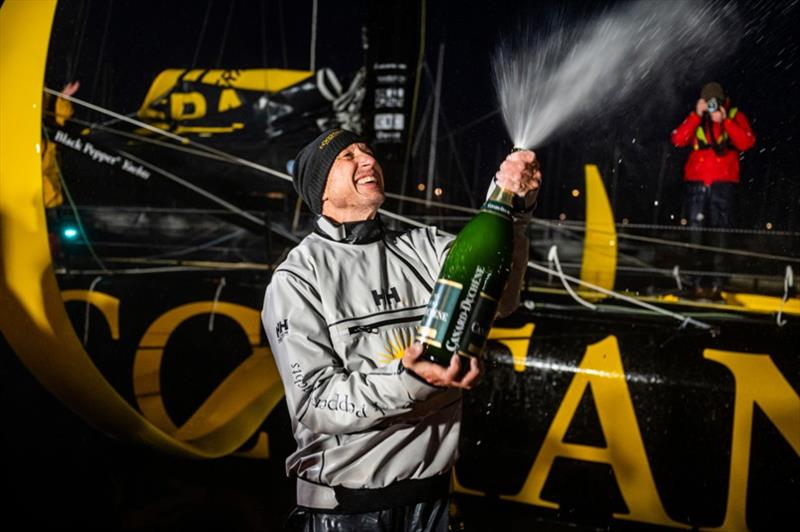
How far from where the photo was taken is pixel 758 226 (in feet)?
13.8

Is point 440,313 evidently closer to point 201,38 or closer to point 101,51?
point 101,51

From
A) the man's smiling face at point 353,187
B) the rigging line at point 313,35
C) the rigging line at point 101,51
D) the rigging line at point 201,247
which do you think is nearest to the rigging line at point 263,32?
the rigging line at point 313,35

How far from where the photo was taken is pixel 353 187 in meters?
1.68

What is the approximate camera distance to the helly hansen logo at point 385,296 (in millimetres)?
1580

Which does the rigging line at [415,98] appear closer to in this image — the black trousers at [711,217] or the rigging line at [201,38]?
the rigging line at [201,38]

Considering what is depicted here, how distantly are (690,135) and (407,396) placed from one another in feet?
12.3

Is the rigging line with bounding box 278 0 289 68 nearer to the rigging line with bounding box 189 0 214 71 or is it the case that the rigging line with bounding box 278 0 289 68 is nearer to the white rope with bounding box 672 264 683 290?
the rigging line with bounding box 189 0 214 71

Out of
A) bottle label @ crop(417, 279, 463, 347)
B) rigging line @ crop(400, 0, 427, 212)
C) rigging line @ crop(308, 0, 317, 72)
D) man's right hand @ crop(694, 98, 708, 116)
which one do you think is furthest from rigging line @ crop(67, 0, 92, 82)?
bottle label @ crop(417, 279, 463, 347)

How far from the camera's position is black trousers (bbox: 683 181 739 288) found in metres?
4.33

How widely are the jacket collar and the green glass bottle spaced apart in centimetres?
39

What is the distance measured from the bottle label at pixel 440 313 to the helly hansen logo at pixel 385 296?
0.39m

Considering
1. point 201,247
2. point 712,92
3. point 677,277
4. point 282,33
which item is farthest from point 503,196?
point 201,247

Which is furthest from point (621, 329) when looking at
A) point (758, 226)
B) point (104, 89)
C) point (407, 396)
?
point (104, 89)

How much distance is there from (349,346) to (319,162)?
53 cm
